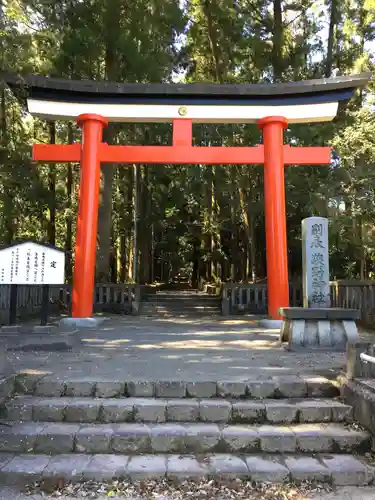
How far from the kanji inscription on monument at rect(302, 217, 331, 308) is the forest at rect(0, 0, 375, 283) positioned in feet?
15.2

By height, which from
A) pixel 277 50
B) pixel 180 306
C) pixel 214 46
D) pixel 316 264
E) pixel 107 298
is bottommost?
pixel 180 306

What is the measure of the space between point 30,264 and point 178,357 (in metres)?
3.46

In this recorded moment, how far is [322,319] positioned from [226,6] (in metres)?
13.0

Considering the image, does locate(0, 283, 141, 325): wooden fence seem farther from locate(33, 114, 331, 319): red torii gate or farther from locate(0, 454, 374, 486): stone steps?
locate(0, 454, 374, 486): stone steps

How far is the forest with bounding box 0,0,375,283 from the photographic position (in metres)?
11.6

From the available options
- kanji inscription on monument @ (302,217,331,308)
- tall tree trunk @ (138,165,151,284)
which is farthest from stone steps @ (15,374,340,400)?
tall tree trunk @ (138,165,151,284)

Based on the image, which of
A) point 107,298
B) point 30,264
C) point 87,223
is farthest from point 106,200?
point 30,264

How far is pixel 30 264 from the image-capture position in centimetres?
761

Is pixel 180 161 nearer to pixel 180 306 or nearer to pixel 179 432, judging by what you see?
pixel 180 306

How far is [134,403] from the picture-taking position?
400 cm

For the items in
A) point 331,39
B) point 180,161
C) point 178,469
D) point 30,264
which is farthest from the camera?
point 331,39

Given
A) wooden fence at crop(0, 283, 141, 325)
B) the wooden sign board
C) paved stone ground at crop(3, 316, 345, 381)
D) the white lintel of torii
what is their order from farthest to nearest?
1. wooden fence at crop(0, 283, 141, 325)
2. the white lintel of torii
3. the wooden sign board
4. paved stone ground at crop(3, 316, 345, 381)

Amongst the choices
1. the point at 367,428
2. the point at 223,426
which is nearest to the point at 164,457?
the point at 223,426

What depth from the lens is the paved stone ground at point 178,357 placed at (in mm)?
4836
